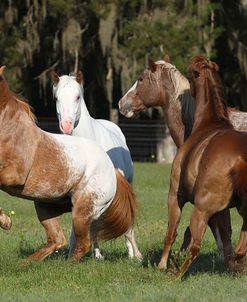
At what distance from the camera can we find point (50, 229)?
9.95m

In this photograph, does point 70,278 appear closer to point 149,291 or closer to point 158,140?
point 149,291

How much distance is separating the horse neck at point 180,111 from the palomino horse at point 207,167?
Answer: 41.4 inches

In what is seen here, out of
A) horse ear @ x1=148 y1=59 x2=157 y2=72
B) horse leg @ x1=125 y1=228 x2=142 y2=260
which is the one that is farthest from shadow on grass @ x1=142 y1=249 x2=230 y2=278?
horse ear @ x1=148 y1=59 x2=157 y2=72

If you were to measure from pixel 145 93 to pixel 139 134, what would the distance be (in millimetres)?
24901

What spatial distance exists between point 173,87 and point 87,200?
2124 mm

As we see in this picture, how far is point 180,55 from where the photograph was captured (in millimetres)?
28141

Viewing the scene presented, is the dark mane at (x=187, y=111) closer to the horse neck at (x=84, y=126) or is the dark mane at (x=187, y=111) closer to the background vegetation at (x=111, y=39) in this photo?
the horse neck at (x=84, y=126)

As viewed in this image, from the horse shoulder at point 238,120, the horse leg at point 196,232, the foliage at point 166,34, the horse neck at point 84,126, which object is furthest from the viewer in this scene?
the foliage at point 166,34

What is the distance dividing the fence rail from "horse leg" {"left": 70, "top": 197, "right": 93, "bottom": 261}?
26.0 meters

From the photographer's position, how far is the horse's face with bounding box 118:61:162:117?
36.7 feet

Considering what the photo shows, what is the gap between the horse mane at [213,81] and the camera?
952 centimetres

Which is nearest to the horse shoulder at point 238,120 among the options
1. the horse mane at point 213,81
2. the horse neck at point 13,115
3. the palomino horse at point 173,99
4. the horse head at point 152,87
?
the palomino horse at point 173,99

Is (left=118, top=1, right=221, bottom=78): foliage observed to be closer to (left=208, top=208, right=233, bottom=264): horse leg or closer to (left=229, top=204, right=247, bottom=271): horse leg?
(left=208, top=208, right=233, bottom=264): horse leg

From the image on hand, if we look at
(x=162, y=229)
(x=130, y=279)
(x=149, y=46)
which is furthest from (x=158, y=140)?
(x=130, y=279)
